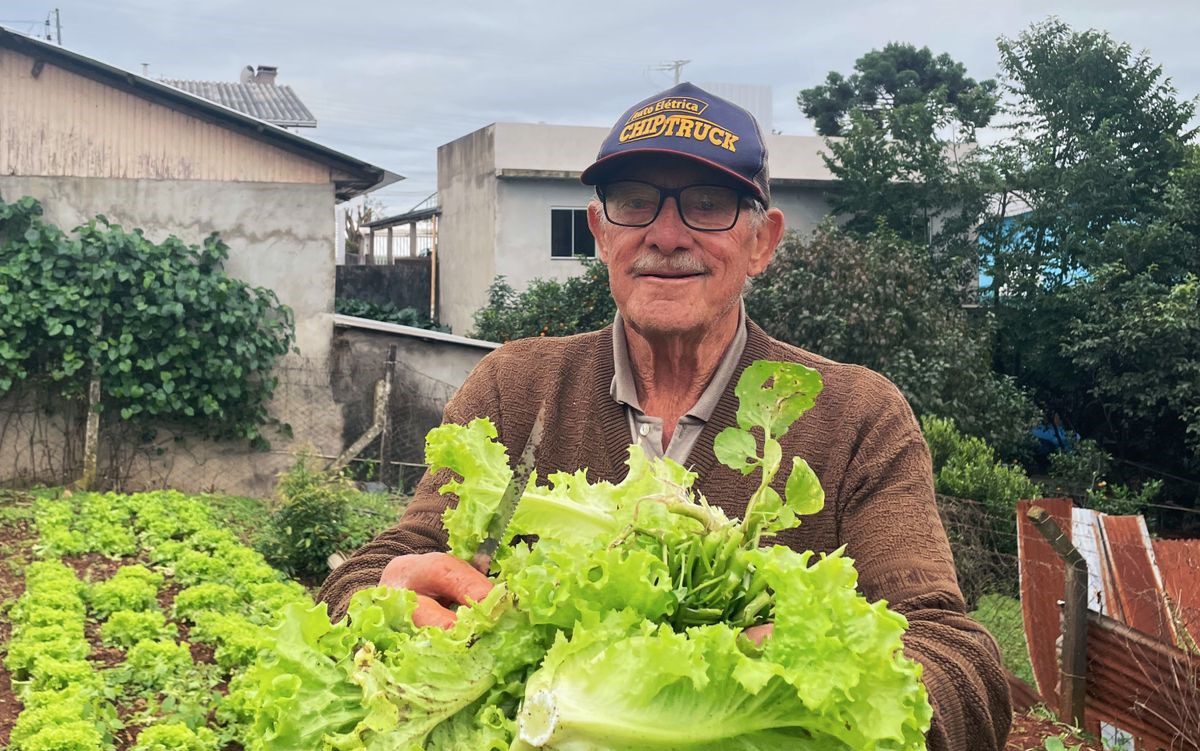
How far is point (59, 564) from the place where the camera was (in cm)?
912

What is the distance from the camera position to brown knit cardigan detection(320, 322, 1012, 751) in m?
2.16

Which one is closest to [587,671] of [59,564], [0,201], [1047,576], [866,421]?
[866,421]

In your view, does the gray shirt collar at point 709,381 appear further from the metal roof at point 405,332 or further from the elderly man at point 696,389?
the metal roof at point 405,332

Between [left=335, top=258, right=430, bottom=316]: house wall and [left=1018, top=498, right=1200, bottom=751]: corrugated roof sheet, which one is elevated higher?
[left=335, top=258, right=430, bottom=316]: house wall

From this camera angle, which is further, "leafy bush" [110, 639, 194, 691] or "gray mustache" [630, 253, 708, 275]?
"leafy bush" [110, 639, 194, 691]

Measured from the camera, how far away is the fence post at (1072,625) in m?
6.82

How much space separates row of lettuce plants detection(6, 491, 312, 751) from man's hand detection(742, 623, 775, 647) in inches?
198

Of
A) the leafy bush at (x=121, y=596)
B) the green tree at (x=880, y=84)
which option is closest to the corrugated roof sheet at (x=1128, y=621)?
the leafy bush at (x=121, y=596)

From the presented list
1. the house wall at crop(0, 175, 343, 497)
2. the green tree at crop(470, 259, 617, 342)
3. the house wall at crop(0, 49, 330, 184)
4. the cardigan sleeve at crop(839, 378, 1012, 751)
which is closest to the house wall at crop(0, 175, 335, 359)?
the house wall at crop(0, 175, 343, 497)

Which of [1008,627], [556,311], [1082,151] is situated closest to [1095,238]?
[1082,151]

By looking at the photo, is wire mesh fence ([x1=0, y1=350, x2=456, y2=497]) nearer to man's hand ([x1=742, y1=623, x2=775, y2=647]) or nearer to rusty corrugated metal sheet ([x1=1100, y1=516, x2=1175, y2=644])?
rusty corrugated metal sheet ([x1=1100, y1=516, x2=1175, y2=644])

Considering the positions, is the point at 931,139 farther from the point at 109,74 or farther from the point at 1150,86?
the point at 109,74

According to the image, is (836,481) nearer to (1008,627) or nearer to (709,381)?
(709,381)

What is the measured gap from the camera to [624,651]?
1.41m
